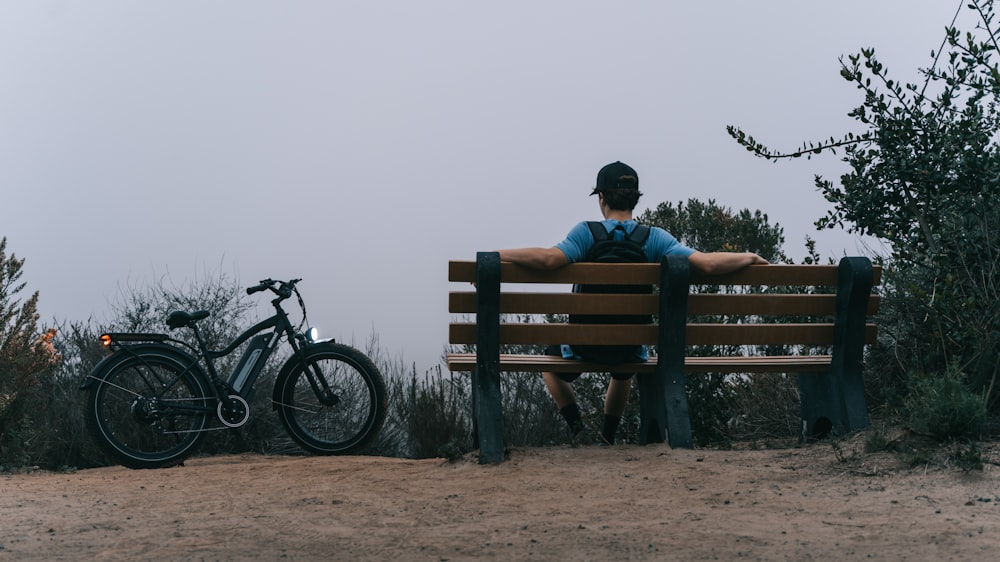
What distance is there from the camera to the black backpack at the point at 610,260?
24.8 ft

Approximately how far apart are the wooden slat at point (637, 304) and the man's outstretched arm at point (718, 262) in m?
0.20

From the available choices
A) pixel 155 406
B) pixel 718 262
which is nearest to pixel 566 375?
pixel 718 262

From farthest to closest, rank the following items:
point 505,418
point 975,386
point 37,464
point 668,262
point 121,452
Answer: point 505,418 < point 37,464 < point 121,452 < point 975,386 < point 668,262

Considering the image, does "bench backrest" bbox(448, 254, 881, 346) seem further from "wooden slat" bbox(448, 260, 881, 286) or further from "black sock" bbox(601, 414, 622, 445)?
"black sock" bbox(601, 414, 622, 445)

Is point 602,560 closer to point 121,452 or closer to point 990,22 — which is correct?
point 121,452

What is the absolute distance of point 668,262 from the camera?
7.21 m

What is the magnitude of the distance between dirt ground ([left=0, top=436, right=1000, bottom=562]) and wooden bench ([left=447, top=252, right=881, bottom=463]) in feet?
1.49

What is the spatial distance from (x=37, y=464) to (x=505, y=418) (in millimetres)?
4326

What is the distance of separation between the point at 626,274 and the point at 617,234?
0.47 m

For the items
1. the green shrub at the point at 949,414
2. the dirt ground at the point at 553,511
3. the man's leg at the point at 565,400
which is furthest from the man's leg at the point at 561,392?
the green shrub at the point at 949,414

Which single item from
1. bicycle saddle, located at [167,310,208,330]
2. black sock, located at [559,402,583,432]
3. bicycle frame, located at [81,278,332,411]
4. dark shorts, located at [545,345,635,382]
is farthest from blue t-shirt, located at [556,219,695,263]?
bicycle saddle, located at [167,310,208,330]

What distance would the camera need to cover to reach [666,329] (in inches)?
290

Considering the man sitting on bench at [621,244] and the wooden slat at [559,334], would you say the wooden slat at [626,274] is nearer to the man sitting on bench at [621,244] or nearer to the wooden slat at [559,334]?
the man sitting on bench at [621,244]

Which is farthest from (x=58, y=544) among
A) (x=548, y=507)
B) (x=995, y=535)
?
(x=995, y=535)
